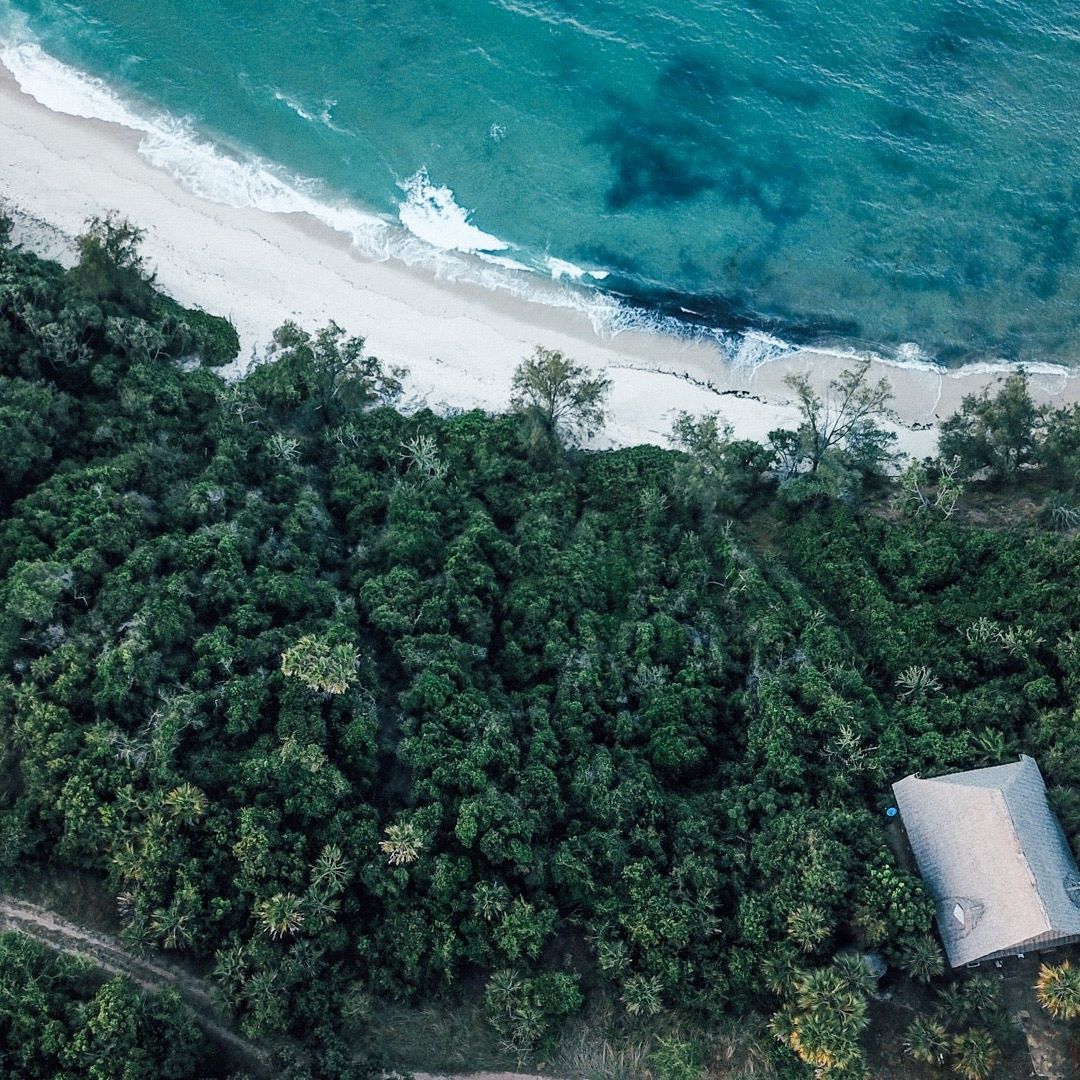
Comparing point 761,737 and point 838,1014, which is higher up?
point 761,737

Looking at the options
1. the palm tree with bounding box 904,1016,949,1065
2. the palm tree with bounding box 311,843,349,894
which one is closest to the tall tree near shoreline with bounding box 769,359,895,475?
the palm tree with bounding box 904,1016,949,1065

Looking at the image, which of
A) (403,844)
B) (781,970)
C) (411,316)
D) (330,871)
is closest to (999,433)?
(781,970)

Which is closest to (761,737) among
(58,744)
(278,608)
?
(278,608)

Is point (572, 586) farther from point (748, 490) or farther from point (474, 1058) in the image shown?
point (474, 1058)

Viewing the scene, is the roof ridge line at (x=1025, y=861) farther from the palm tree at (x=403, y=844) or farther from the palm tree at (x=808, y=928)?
the palm tree at (x=403, y=844)

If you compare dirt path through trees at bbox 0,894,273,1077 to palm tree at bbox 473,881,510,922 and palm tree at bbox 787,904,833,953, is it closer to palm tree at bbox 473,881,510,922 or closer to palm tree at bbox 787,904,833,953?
palm tree at bbox 473,881,510,922

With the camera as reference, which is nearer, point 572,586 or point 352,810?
point 352,810
